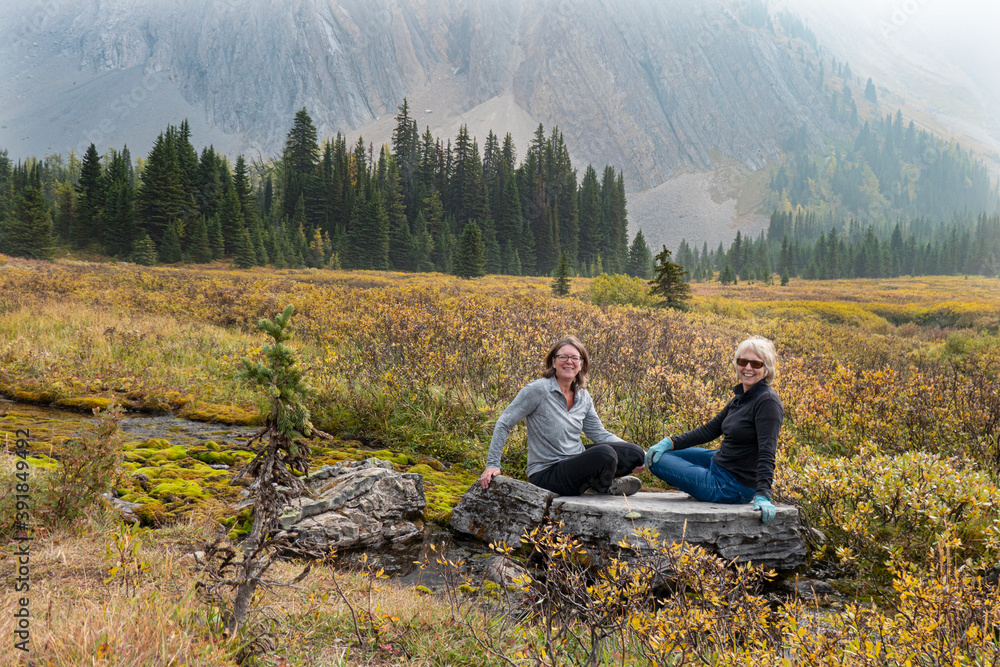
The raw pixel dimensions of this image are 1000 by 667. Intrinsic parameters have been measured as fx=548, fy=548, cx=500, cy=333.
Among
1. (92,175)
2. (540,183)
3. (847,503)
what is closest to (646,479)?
(847,503)

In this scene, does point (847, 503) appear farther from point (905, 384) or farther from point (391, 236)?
point (391, 236)

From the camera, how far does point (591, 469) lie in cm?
520

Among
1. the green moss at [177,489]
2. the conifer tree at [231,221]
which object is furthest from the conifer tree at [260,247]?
the green moss at [177,489]

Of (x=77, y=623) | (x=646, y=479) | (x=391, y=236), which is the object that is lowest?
(x=646, y=479)

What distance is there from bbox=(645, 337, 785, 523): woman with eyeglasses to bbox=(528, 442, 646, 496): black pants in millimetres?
250

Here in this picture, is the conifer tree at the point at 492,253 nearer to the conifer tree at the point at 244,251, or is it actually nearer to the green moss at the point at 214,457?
the conifer tree at the point at 244,251

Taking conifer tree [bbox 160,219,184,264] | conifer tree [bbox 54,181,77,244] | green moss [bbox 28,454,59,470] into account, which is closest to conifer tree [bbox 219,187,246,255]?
conifer tree [bbox 160,219,184,264]

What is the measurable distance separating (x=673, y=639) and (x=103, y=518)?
449 cm

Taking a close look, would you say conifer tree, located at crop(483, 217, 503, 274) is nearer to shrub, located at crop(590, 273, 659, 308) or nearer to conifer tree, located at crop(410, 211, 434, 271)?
conifer tree, located at crop(410, 211, 434, 271)

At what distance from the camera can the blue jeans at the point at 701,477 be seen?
5.11 metres

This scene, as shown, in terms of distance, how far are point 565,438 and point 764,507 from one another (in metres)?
1.82

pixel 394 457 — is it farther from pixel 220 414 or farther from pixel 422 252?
pixel 422 252

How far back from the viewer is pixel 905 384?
8.34m

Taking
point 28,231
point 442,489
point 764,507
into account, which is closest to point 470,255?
point 28,231
